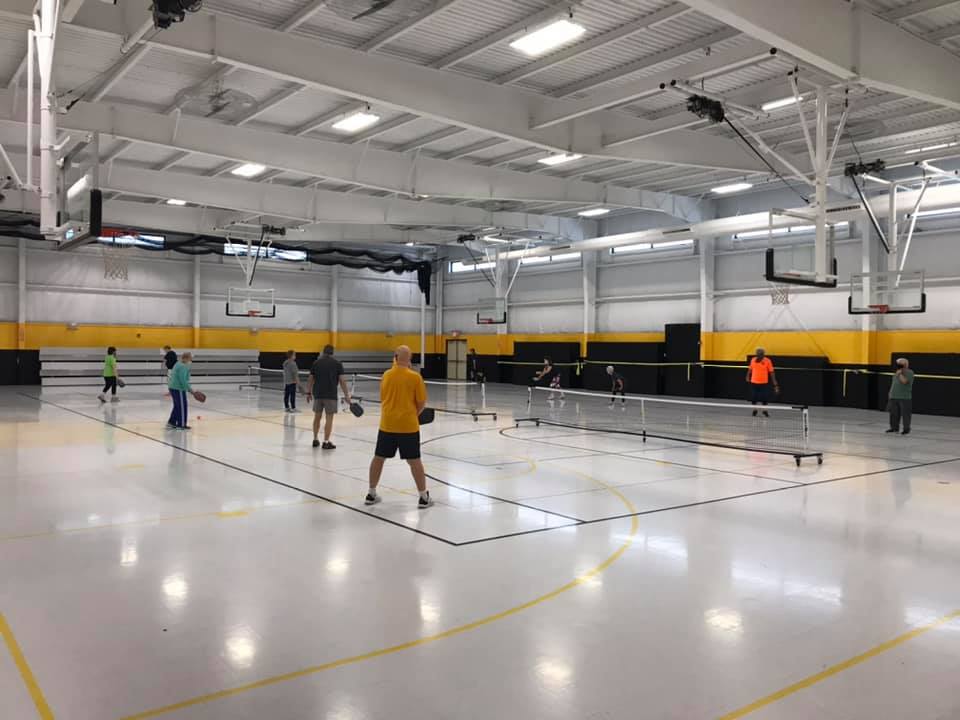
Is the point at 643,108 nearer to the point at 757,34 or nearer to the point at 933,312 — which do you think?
the point at 757,34

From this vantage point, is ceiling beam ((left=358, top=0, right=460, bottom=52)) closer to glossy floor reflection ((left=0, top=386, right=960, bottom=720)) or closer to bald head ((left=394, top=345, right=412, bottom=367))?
bald head ((left=394, top=345, right=412, bottom=367))

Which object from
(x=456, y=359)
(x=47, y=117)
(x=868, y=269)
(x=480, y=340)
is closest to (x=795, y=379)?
(x=868, y=269)

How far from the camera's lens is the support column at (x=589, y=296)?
1308 inches

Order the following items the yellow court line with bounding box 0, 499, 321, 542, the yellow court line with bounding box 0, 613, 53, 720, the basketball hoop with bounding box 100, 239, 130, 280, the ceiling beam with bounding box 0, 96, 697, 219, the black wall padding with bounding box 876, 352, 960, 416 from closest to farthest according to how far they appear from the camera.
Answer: the yellow court line with bounding box 0, 613, 53, 720
the yellow court line with bounding box 0, 499, 321, 542
the ceiling beam with bounding box 0, 96, 697, 219
the black wall padding with bounding box 876, 352, 960, 416
the basketball hoop with bounding box 100, 239, 130, 280

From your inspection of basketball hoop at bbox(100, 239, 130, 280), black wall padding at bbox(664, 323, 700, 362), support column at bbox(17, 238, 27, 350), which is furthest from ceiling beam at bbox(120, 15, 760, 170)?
support column at bbox(17, 238, 27, 350)

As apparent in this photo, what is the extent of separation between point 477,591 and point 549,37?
9.93 meters

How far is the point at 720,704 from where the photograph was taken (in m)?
3.93

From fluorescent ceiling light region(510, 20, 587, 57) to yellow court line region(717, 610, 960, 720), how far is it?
393 inches

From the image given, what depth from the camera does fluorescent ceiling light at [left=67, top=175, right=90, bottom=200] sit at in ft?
30.4

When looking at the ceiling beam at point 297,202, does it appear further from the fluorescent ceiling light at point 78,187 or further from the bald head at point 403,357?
the bald head at point 403,357

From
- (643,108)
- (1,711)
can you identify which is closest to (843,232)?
(643,108)

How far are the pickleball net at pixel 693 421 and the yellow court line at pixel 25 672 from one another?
10.5 meters

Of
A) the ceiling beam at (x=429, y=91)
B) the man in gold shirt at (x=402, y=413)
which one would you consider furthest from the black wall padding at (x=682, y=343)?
the man in gold shirt at (x=402, y=413)

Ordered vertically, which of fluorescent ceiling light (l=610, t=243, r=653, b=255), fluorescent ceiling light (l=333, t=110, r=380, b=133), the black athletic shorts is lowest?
the black athletic shorts
